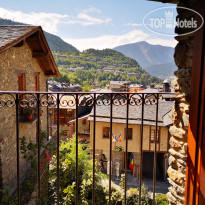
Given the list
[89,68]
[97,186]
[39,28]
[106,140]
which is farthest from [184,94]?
[89,68]

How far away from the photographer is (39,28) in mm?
7680

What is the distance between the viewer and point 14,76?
7078 mm

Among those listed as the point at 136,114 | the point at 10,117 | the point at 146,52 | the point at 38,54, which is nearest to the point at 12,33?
the point at 38,54

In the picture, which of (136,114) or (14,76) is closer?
(14,76)

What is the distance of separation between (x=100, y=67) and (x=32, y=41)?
215ft

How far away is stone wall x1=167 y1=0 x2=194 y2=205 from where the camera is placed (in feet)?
6.53

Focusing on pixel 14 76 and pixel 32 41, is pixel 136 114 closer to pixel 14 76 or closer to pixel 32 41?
pixel 32 41

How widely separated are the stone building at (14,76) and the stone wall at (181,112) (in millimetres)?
4650

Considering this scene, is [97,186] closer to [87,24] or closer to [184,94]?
[184,94]

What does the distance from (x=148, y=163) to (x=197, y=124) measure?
521 inches

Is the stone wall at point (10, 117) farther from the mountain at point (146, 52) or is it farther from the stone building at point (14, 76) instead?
the mountain at point (146, 52)

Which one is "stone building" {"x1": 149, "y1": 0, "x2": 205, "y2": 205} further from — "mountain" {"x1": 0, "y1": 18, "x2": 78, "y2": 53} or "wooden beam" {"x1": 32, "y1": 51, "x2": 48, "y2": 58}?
"mountain" {"x1": 0, "y1": 18, "x2": 78, "y2": 53}

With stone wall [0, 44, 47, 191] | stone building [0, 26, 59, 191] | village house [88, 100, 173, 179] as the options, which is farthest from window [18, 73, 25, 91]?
village house [88, 100, 173, 179]

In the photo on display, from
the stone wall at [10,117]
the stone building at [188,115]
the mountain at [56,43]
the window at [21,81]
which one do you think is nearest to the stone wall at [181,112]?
the stone building at [188,115]
